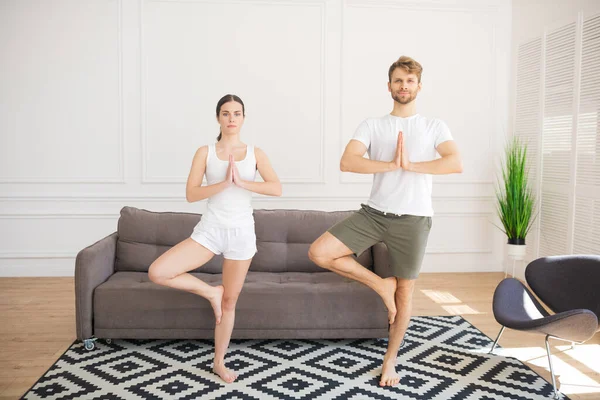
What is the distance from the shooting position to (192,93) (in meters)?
5.83

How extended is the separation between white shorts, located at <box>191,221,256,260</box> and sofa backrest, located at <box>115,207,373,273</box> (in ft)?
3.58

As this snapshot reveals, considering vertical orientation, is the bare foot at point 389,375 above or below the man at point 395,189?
below

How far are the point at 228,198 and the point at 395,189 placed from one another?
0.88 meters

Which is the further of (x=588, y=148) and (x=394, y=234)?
(x=588, y=148)

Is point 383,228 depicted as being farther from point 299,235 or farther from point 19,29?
point 19,29

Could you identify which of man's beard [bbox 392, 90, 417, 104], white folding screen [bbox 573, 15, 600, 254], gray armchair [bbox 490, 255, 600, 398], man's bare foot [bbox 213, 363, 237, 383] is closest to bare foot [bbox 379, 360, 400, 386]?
gray armchair [bbox 490, 255, 600, 398]

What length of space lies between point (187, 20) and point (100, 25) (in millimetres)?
842

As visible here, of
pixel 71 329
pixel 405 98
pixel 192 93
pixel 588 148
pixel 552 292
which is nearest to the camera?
pixel 405 98

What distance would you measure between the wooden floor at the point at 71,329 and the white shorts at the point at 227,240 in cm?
120

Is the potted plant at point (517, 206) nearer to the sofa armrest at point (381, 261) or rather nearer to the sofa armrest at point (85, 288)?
the sofa armrest at point (381, 261)

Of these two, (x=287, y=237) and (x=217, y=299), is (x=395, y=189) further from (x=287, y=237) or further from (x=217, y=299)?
(x=287, y=237)

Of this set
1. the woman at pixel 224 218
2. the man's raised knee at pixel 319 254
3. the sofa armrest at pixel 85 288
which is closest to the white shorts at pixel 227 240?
the woman at pixel 224 218

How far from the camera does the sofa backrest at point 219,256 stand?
163 inches

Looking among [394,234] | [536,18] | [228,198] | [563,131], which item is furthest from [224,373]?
[536,18]
